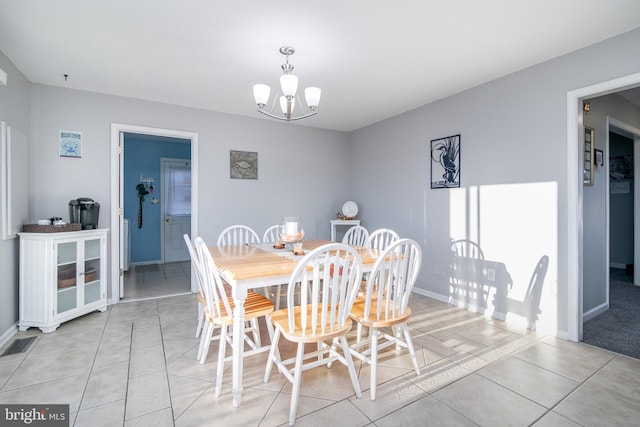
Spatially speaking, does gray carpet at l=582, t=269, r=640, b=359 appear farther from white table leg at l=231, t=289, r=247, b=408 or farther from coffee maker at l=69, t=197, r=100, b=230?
coffee maker at l=69, t=197, r=100, b=230

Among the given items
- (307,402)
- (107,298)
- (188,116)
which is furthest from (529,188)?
(107,298)

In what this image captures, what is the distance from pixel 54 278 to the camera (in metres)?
Answer: 2.71

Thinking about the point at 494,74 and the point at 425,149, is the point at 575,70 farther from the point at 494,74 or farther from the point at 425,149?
the point at 425,149

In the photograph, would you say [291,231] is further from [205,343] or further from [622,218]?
[622,218]

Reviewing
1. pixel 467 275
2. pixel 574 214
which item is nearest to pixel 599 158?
pixel 574 214

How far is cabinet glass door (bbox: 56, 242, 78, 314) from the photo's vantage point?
2775 mm

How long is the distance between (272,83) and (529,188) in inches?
104

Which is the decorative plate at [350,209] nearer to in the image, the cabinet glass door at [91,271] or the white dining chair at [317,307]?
the white dining chair at [317,307]

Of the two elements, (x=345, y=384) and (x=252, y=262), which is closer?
(x=345, y=384)

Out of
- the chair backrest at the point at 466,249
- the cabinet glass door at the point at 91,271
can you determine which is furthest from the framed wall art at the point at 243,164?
the chair backrest at the point at 466,249

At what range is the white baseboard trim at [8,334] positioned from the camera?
2.42m

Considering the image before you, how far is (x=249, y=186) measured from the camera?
14.1 ft

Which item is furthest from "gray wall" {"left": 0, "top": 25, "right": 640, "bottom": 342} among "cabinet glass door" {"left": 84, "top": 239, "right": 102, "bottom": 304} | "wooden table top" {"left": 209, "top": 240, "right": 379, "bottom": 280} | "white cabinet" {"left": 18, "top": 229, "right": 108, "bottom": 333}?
"wooden table top" {"left": 209, "top": 240, "right": 379, "bottom": 280}

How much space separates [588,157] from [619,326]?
1.59 metres
